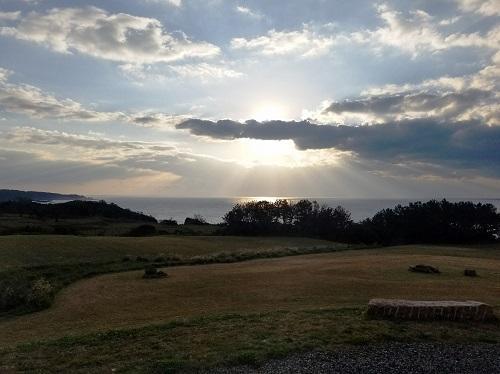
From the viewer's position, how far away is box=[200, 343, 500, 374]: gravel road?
8.43m

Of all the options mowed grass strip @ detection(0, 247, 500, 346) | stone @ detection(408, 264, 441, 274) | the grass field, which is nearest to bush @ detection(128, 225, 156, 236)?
the grass field

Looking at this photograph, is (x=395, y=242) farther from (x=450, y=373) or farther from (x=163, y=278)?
(x=450, y=373)

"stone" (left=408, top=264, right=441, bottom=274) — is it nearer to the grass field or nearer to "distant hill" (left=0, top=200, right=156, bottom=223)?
the grass field

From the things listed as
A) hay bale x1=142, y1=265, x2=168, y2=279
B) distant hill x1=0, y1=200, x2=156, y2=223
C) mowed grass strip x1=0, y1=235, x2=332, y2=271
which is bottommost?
hay bale x1=142, y1=265, x2=168, y2=279

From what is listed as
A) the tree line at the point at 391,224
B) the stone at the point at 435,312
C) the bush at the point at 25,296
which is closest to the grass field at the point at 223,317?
the stone at the point at 435,312

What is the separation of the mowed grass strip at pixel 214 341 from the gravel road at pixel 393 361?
37 cm

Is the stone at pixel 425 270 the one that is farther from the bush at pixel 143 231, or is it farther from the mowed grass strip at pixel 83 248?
the bush at pixel 143 231

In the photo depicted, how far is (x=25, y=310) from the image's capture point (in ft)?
53.5

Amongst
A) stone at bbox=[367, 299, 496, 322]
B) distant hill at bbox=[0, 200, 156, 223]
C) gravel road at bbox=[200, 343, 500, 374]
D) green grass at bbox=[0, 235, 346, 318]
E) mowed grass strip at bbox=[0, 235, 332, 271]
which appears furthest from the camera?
distant hill at bbox=[0, 200, 156, 223]

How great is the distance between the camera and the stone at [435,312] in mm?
12000

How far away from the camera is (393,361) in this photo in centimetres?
887

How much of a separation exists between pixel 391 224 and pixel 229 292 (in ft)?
164

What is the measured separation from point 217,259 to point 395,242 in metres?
33.0

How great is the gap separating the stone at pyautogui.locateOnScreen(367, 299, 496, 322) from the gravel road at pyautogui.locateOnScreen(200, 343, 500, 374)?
82.0 inches
